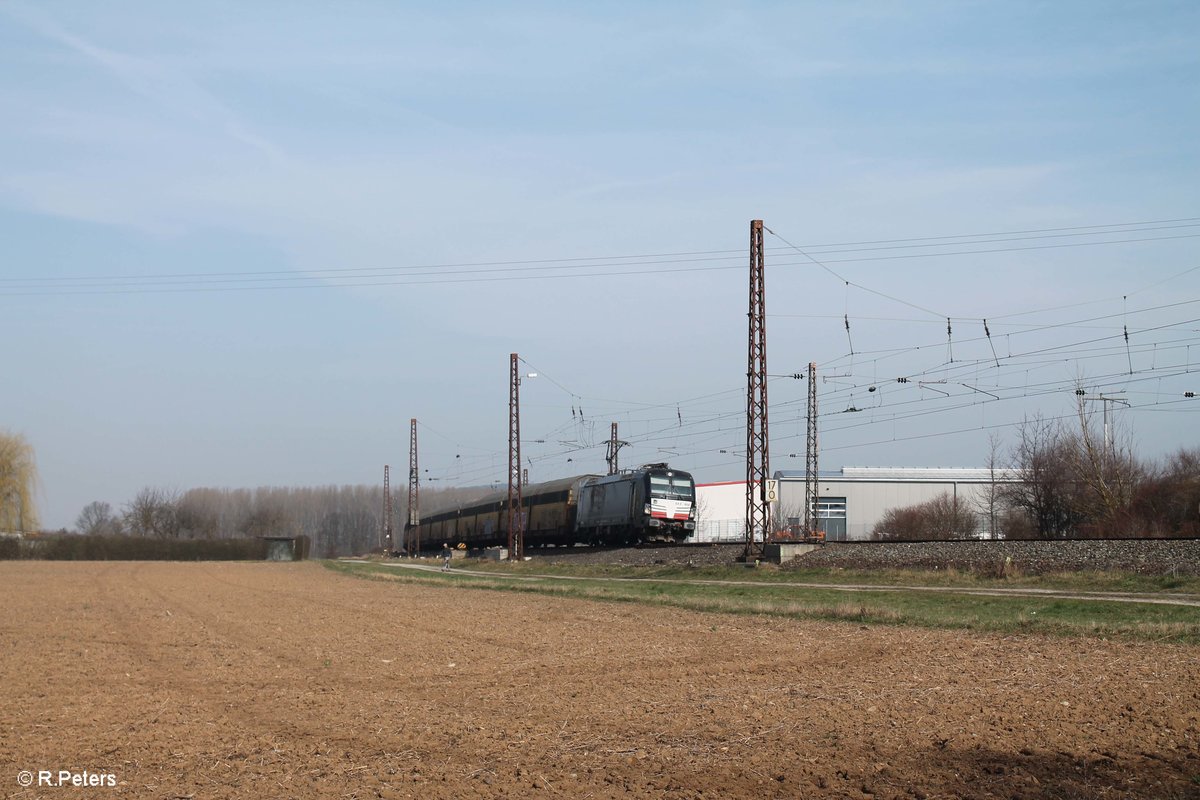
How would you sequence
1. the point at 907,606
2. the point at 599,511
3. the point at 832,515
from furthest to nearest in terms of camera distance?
1. the point at 832,515
2. the point at 599,511
3. the point at 907,606

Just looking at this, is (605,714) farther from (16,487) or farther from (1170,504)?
(16,487)

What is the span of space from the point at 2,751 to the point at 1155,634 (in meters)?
15.5

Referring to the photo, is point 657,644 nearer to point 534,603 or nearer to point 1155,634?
point 1155,634

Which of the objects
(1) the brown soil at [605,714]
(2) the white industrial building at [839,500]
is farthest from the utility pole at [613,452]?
(1) the brown soil at [605,714]

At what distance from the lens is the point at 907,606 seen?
22828mm

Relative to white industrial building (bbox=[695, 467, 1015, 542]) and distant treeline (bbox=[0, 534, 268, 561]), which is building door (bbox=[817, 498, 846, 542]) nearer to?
white industrial building (bbox=[695, 467, 1015, 542])

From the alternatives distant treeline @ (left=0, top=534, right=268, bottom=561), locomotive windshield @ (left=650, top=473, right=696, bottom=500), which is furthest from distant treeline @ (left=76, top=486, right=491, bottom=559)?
locomotive windshield @ (left=650, top=473, right=696, bottom=500)

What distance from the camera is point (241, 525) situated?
525 ft

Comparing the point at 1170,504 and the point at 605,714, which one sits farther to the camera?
the point at 1170,504

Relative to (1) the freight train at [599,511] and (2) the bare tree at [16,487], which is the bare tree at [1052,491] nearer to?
(1) the freight train at [599,511]

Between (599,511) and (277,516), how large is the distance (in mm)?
100781

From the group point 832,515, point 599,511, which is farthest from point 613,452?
point 832,515

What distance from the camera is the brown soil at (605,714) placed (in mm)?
7941

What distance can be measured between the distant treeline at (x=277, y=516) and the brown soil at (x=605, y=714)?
112m
